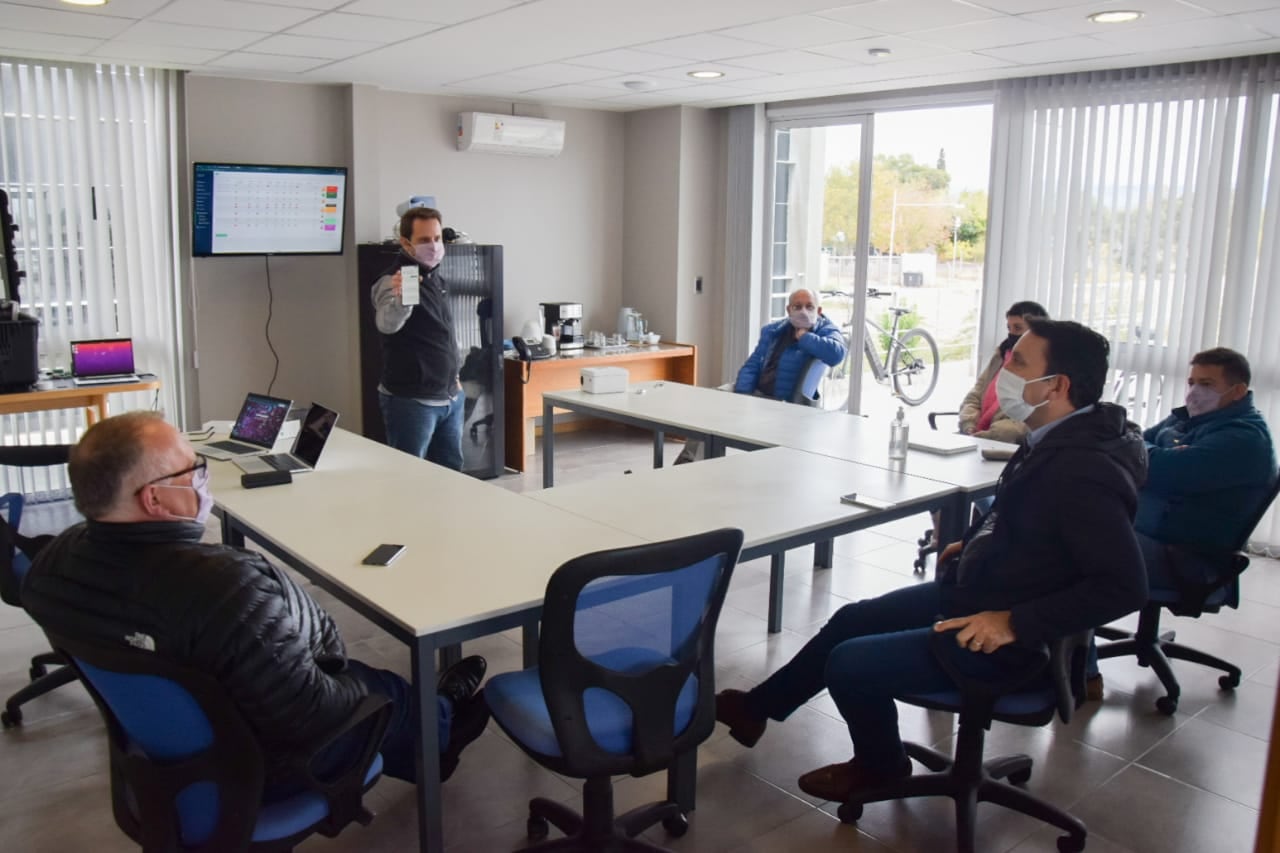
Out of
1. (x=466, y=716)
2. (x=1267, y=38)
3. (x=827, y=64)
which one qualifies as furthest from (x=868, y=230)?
(x=466, y=716)

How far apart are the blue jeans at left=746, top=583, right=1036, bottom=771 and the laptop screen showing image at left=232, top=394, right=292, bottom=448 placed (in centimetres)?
192

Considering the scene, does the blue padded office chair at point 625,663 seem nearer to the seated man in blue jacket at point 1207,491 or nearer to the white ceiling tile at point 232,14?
the seated man in blue jacket at point 1207,491

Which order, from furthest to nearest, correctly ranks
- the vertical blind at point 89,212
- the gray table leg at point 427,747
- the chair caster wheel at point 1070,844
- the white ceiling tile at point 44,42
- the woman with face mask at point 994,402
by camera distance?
the vertical blind at point 89,212
the white ceiling tile at point 44,42
the woman with face mask at point 994,402
the chair caster wheel at point 1070,844
the gray table leg at point 427,747

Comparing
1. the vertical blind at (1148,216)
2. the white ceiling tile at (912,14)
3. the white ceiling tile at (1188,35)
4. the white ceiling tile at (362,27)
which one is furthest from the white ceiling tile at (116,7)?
the vertical blind at (1148,216)

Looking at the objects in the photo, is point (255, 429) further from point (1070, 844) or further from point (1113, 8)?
point (1113, 8)

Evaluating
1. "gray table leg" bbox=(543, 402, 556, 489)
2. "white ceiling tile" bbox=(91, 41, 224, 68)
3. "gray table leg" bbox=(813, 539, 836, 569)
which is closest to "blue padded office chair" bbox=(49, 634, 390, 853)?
"gray table leg" bbox=(813, 539, 836, 569)

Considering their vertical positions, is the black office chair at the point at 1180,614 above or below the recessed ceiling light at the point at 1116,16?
below

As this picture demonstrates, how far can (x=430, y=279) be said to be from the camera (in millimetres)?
4309

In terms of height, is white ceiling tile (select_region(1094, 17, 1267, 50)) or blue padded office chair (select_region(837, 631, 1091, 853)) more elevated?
white ceiling tile (select_region(1094, 17, 1267, 50))

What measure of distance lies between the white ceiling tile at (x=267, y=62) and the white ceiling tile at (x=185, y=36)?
0.94ft

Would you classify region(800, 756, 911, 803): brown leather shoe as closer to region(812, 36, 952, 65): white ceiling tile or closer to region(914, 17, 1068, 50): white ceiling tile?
region(914, 17, 1068, 50): white ceiling tile

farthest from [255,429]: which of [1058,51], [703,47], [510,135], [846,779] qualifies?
[1058,51]

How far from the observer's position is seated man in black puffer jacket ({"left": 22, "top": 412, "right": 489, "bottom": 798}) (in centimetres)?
169

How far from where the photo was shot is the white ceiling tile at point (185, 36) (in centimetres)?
432
